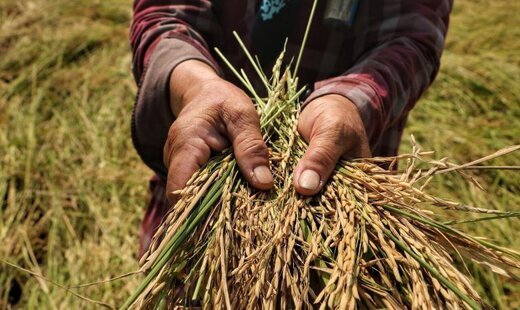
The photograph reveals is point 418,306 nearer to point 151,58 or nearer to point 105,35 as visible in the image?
point 151,58

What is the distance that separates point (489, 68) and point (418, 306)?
2.30 metres

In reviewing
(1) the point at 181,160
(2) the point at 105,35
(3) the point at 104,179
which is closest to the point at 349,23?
A: (1) the point at 181,160

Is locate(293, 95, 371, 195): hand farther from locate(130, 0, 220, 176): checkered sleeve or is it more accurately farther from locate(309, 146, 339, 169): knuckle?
locate(130, 0, 220, 176): checkered sleeve

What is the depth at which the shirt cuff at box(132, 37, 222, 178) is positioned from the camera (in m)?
1.15

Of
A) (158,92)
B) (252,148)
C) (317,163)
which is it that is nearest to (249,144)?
(252,148)

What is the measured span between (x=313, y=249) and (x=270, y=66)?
0.60m

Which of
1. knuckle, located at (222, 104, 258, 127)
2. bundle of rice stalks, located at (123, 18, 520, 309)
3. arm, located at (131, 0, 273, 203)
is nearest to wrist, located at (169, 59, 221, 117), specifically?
arm, located at (131, 0, 273, 203)

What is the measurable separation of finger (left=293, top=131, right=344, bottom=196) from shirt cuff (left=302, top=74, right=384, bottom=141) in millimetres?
142

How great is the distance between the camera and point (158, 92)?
3.84ft

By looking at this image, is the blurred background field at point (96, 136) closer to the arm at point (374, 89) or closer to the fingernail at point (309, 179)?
the arm at point (374, 89)

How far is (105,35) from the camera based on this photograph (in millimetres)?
3102

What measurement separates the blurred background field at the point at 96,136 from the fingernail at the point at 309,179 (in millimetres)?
1088

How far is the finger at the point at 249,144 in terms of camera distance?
0.90 m

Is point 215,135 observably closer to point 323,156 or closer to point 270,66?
point 323,156
